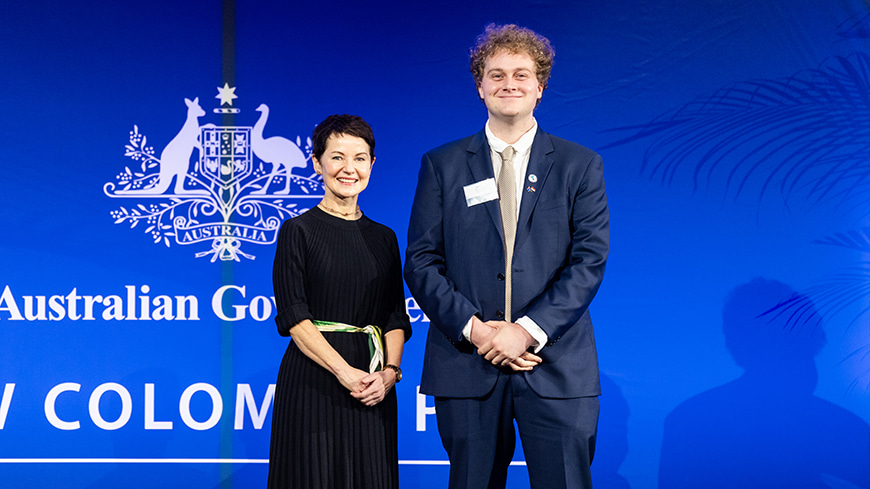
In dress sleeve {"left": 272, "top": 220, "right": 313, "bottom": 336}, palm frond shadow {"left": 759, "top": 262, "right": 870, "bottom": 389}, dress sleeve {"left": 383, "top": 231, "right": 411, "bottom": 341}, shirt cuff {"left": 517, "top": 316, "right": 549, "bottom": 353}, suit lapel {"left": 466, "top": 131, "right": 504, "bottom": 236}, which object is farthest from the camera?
palm frond shadow {"left": 759, "top": 262, "right": 870, "bottom": 389}

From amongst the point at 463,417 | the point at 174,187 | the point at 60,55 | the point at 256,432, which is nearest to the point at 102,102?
the point at 60,55

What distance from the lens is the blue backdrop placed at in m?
3.26

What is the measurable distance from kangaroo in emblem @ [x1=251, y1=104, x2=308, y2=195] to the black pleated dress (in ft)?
4.27

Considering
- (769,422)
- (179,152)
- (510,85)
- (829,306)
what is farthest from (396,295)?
(829,306)

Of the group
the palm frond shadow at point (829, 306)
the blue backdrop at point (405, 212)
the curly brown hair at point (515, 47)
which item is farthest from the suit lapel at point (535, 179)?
the palm frond shadow at point (829, 306)

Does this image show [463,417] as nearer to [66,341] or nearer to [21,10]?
[66,341]

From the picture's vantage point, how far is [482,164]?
6.36 feet

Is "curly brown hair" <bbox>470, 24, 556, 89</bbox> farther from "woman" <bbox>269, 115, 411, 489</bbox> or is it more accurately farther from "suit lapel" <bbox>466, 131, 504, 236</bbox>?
"woman" <bbox>269, 115, 411, 489</bbox>

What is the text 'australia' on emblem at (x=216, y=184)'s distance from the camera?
10.9 feet

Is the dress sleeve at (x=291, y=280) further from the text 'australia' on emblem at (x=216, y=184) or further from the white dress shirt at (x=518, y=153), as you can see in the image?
the text 'australia' on emblem at (x=216, y=184)

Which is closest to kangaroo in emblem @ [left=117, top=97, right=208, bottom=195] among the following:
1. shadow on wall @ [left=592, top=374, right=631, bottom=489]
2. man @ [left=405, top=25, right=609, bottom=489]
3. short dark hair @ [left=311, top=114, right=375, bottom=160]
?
short dark hair @ [left=311, top=114, right=375, bottom=160]

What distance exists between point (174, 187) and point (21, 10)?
1100 millimetres

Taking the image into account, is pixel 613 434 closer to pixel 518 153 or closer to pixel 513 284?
pixel 513 284

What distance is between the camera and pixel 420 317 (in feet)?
10.9
